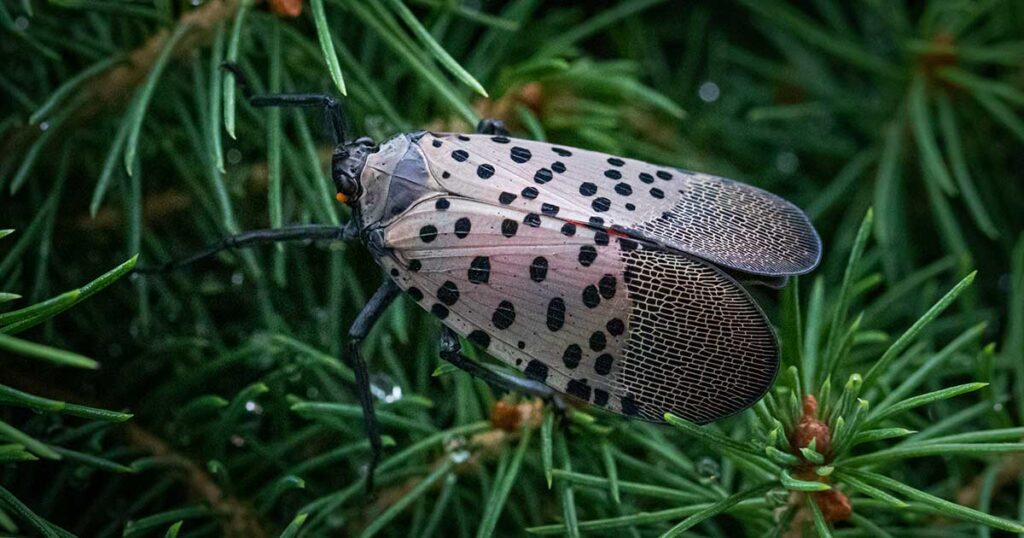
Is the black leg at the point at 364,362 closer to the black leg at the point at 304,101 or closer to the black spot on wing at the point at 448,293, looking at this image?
the black spot on wing at the point at 448,293

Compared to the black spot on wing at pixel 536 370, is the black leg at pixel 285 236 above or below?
above

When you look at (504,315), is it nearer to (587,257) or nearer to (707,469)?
(587,257)

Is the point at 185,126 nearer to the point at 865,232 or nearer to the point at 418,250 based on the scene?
the point at 418,250

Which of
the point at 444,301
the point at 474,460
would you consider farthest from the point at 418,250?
the point at 474,460

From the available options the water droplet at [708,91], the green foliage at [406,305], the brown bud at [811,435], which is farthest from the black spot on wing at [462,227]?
the water droplet at [708,91]

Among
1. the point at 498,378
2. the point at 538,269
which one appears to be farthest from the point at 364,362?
the point at 538,269

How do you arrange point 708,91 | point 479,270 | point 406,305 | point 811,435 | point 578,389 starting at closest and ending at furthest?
point 811,435 < point 578,389 < point 479,270 < point 406,305 < point 708,91
